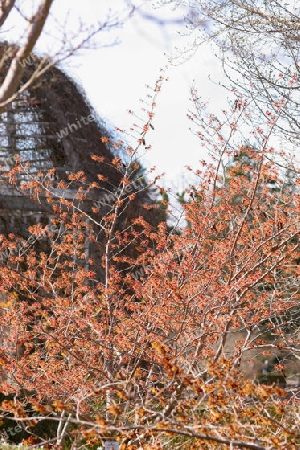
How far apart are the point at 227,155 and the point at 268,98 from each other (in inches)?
75.9

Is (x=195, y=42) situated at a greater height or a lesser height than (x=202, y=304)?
greater

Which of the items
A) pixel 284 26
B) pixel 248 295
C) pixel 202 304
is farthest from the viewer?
pixel 284 26

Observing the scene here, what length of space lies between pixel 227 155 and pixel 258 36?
2.04 meters

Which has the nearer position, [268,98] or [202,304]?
[202,304]

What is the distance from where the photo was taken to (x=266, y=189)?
23.1 ft

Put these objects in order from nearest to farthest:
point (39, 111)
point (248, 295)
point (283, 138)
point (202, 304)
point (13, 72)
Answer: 1. point (13, 72)
2. point (202, 304)
3. point (248, 295)
4. point (283, 138)
5. point (39, 111)

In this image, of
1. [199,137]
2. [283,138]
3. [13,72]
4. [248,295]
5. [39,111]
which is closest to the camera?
[13,72]

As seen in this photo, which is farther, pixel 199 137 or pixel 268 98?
pixel 268 98

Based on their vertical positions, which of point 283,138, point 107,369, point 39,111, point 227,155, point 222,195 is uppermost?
point 39,111

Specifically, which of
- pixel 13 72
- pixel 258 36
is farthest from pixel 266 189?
pixel 13 72

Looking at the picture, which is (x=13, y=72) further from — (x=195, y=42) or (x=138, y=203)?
(x=138, y=203)

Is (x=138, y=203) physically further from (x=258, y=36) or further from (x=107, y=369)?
(x=107, y=369)

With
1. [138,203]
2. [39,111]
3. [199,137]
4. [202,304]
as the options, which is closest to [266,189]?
[199,137]

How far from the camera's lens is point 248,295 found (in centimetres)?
676
